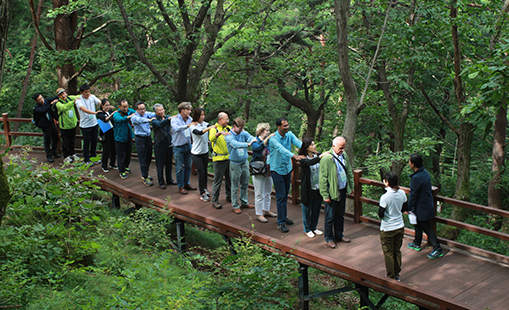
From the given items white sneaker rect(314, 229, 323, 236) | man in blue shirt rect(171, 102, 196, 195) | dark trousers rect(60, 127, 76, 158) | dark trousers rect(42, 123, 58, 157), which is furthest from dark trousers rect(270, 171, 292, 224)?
dark trousers rect(42, 123, 58, 157)

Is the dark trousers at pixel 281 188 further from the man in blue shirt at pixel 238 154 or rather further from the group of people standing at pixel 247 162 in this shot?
the man in blue shirt at pixel 238 154

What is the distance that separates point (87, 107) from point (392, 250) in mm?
7359

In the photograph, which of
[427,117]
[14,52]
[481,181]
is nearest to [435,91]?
[427,117]

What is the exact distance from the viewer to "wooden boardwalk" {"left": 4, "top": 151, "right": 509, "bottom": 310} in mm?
5391

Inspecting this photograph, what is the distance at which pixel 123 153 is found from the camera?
9.64m

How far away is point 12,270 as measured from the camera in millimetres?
4805

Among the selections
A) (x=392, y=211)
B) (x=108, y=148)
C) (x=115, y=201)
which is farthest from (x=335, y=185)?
(x=108, y=148)

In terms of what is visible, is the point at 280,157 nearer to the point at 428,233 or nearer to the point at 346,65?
the point at 428,233

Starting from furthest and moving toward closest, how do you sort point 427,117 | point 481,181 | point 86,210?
point 427,117 → point 481,181 → point 86,210

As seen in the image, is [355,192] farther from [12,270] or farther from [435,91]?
[435,91]

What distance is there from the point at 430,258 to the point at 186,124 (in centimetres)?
498

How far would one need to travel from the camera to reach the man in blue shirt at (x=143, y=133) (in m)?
8.64

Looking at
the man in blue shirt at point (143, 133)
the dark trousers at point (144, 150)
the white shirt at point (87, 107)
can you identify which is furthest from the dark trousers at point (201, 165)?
the white shirt at point (87, 107)

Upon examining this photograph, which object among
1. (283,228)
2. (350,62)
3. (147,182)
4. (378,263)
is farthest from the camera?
(350,62)
